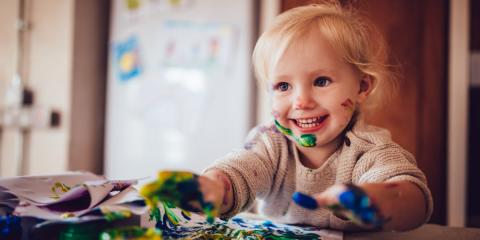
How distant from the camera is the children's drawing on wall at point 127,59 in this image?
199 cm

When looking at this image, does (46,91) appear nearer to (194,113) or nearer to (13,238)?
(194,113)

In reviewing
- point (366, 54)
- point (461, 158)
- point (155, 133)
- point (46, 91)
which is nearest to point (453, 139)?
point (461, 158)

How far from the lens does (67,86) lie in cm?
200

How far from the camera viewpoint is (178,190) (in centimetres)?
42

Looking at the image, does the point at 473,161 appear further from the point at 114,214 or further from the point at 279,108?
the point at 114,214

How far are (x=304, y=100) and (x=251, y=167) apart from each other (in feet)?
0.48

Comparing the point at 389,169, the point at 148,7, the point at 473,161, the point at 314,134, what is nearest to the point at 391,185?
the point at 389,169

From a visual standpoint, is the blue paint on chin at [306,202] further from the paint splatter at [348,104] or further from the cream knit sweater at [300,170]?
A: the paint splatter at [348,104]

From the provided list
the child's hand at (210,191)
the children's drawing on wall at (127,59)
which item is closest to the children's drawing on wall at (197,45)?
the children's drawing on wall at (127,59)

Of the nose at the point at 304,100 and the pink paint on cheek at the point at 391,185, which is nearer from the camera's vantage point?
the pink paint on cheek at the point at 391,185

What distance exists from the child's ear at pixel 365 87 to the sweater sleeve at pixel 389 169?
0.13 meters

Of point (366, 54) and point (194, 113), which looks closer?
point (366, 54)

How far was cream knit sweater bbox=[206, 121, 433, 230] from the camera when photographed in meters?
0.57

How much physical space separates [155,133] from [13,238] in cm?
149
